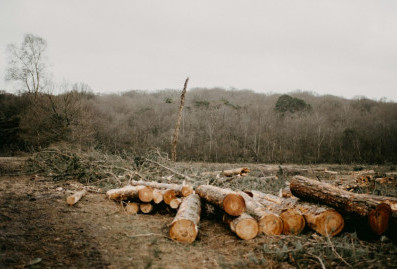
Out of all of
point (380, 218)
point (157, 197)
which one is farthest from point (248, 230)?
point (157, 197)

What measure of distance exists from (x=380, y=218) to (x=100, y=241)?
405 centimetres

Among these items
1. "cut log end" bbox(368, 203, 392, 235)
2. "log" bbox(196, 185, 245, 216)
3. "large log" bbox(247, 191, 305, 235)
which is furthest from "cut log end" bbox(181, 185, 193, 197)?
"cut log end" bbox(368, 203, 392, 235)

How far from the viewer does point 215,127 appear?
2745 centimetres

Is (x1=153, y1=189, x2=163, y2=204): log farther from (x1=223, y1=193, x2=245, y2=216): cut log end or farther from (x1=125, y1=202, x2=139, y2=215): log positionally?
(x1=223, y1=193, x2=245, y2=216): cut log end

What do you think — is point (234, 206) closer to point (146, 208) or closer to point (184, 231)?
point (184, 231)

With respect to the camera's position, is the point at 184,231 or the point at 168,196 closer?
the point at 184,231

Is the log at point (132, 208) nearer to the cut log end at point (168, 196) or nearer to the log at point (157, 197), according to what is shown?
the log at point (157, 197)

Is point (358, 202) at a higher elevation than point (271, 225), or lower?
higher

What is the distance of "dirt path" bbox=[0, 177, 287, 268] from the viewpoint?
282 cm

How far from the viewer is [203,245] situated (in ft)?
11.7

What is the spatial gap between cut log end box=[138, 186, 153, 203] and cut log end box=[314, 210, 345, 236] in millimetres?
3231

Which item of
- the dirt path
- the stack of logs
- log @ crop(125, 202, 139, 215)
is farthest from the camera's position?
log @ crop(125, 202, 139, 215)

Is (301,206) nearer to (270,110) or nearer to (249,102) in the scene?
(270,110)

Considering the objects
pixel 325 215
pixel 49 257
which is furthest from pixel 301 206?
pixel 49 257
